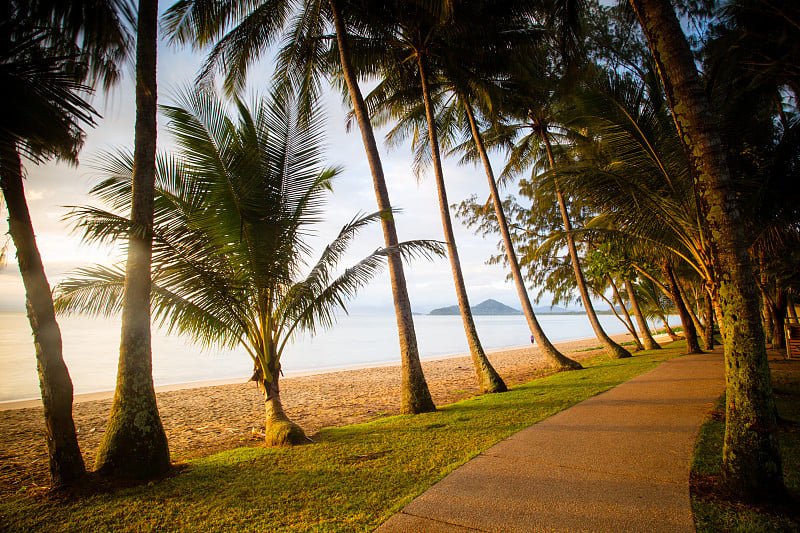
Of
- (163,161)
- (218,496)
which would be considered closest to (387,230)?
(163,161)

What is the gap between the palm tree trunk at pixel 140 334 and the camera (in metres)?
3.55

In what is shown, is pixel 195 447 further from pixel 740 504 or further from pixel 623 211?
pixel 623 211

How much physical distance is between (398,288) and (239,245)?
8.80 ft

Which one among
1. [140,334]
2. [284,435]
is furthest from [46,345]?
[284,435]

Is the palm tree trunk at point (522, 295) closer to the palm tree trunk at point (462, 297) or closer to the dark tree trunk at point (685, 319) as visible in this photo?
the palm tree trunk at point (462, 297)

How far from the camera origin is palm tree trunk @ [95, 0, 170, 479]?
11.6 feet

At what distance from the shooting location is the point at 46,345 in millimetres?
3475

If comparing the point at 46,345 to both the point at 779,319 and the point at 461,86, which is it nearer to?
the point at 461,86

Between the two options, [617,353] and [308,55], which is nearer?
[308,55]

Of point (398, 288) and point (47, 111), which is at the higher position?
point (47, 111)

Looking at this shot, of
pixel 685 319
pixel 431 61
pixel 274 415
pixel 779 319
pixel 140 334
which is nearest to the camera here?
pixel 140 334

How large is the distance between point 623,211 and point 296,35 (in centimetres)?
755

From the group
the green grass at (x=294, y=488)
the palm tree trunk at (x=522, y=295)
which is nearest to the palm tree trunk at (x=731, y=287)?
the green grass at (x=294, y=488)

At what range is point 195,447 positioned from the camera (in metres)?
5.66
